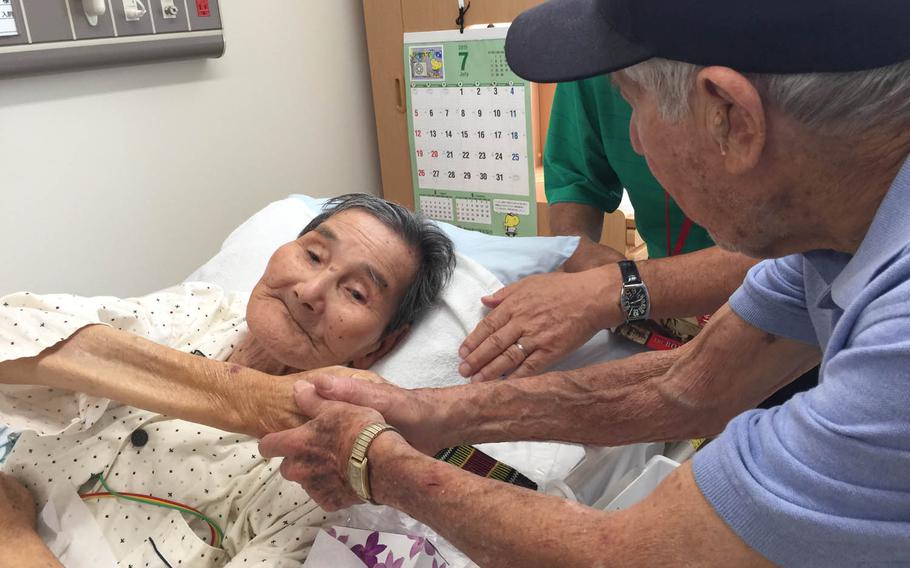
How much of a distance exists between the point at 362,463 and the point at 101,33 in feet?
5.59

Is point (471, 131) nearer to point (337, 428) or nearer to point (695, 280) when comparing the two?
point (695, 280)

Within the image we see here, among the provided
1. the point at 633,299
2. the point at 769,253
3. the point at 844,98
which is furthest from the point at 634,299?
the point at 844,98

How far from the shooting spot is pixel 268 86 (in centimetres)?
284

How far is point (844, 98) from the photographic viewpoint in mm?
742

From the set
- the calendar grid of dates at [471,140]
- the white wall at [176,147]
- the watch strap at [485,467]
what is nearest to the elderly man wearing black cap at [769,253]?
the watch strap at [485,467]

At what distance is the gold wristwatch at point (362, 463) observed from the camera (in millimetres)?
1068

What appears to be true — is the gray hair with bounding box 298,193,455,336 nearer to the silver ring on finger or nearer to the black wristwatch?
the silver ring on finger

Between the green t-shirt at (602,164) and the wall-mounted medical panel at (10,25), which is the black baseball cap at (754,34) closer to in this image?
the green t-shirt at (602,164)

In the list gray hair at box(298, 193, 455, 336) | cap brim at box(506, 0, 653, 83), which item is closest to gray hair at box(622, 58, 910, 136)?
cap brim at box(506, 0, 653, 83)

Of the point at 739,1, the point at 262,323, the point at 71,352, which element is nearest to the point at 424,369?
the point at 262,323

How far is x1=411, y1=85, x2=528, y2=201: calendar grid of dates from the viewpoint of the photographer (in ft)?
9.30

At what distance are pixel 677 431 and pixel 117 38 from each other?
1.90 metres

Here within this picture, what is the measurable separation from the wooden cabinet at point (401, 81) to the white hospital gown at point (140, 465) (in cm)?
165

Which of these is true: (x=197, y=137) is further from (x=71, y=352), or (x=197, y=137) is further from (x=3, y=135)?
(x=71, y=352)
